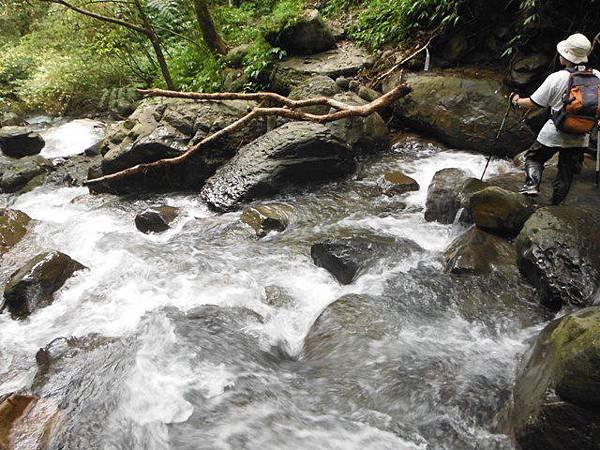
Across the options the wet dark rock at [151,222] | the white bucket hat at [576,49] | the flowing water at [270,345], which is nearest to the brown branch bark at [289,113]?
the wet dark rock at [151,222]

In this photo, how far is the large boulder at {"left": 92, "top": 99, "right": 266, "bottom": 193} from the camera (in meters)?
8.29

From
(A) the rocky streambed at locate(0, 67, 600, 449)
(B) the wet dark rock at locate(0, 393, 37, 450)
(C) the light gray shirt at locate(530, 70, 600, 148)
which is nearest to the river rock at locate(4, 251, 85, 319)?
(A) the rocky streambed at locate(0, 67, 600, 449)

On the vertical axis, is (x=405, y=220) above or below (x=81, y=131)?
below

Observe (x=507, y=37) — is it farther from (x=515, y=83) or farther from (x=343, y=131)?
(x=343, y=131)

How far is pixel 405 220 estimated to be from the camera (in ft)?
21.4

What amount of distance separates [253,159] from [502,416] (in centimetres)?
573

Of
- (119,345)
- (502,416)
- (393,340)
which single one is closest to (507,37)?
(393,340)

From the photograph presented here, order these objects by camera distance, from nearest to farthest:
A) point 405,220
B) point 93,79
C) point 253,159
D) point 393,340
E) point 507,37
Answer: point 393,340 → point 405,220 → point 253,159 → point 507,37 → point 93,79

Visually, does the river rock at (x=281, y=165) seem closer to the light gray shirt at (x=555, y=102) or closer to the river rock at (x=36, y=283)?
the river rock at (x=36, y=283)

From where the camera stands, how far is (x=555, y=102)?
475cm

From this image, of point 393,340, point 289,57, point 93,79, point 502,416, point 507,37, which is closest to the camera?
point 502,416

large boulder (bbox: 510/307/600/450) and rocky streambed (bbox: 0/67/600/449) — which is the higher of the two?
large boulder (bbox: 510/307/600/450)

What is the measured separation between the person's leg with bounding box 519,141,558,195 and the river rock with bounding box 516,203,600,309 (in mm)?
683

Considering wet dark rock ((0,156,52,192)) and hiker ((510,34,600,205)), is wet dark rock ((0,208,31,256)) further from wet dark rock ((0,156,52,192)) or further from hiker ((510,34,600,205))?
hiker ((510,34,600,205))
